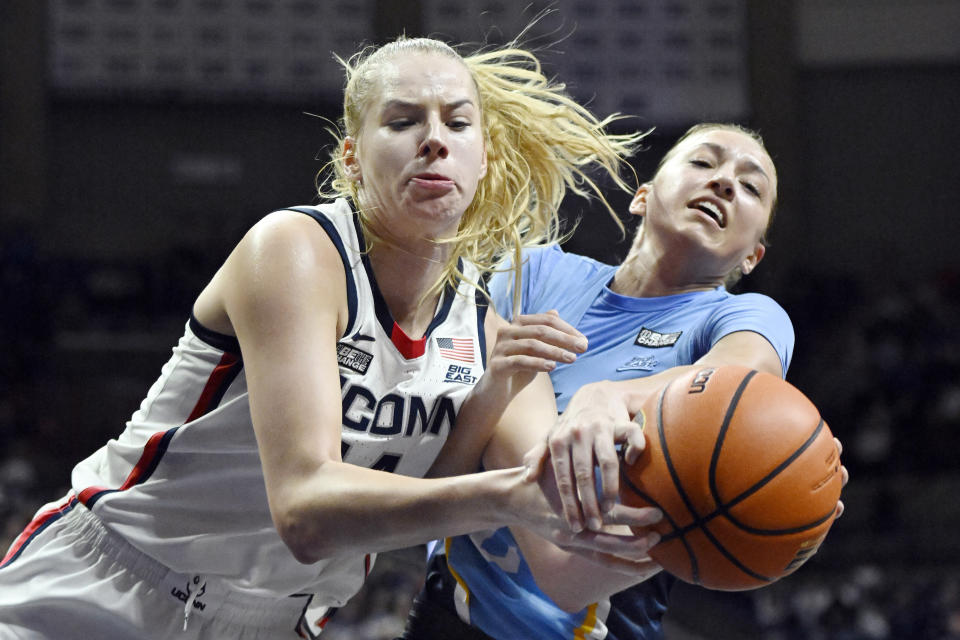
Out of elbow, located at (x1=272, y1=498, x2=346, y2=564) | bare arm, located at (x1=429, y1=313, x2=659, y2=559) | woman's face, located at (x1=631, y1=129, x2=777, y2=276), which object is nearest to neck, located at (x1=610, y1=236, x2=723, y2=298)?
woman's face, located at (x1=631, y1=129, x2=777, y2=276)

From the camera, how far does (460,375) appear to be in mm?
2312

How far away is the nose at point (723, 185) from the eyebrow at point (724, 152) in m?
0.09

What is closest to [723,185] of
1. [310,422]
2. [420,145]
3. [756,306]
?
[756,306]

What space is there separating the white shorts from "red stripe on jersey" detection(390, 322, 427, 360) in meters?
0.63

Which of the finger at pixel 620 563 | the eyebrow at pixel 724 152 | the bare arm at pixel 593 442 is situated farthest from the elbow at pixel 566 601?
the eyebrow at pixel 724 152

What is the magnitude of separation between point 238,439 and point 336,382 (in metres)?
0.37

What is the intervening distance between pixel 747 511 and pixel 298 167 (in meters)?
12.9

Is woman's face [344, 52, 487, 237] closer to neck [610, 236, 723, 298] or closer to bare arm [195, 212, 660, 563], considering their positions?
bare arm [195, 212, 660, 563]

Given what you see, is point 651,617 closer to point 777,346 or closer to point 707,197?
point 777,346

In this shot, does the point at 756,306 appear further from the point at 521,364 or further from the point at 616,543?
the point at 616,543

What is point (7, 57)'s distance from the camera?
1312 cm

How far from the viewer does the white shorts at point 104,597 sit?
7.27ft

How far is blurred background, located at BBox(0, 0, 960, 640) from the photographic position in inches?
463

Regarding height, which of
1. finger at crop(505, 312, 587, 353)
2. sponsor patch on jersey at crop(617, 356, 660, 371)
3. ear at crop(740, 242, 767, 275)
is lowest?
sponsor patch on jersey at crop(617, 356, 660, 371)
